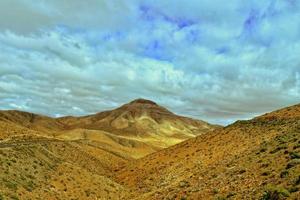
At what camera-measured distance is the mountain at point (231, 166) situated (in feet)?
93.1

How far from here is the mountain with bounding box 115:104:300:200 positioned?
2839 cm

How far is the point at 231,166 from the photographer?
133 ft

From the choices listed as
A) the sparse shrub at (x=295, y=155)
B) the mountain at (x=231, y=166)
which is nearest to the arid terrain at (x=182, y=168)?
the mountain at (x=231, y=166)

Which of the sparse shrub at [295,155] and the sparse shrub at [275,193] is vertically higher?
the sparse shrub at [295,155]

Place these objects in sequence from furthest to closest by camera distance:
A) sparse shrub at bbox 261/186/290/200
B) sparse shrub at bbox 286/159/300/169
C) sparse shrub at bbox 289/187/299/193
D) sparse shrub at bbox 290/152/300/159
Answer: sparse shrub at bbox 290/152/300/159 → sparse shrub at bbox 286/159/300/169 → sparse shrub at bbox 289/187/299/193 → sparse shrub at bbox 261/186/290/200

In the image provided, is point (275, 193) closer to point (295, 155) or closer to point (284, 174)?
point (284, 174)

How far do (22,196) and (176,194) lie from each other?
1309cm

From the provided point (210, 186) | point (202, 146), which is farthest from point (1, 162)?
point (202, 146)

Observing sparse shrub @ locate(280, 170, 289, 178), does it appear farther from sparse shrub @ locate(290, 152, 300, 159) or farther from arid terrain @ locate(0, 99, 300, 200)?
sparse shrub @ locate(290, 152, 300, 159)

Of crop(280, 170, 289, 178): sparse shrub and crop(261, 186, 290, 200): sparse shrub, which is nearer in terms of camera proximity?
crop(261, 186, 290, 200): sparse shrub

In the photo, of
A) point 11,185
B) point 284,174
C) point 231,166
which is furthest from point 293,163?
point 11,185

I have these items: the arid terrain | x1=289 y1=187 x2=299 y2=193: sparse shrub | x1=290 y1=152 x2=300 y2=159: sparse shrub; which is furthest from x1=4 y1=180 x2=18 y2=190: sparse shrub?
x1=290 y1=152 x2=300 y2=159: sparse shrub

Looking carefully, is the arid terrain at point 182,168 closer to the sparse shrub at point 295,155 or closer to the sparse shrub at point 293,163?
the sparse shrub at point 293,163

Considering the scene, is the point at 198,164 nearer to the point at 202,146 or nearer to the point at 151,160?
the point at 202,146
